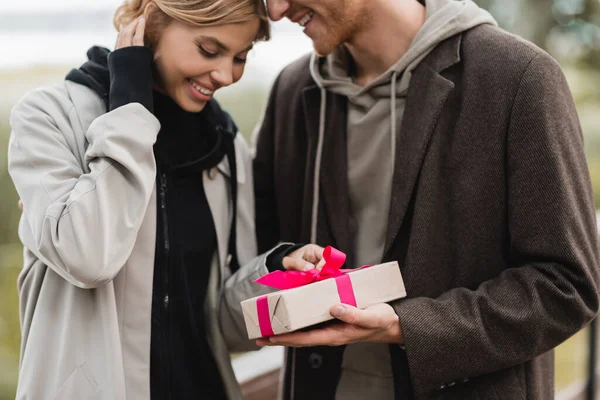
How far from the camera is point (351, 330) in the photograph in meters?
1.39

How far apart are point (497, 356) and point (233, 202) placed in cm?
78

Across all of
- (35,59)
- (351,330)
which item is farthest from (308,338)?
(35,59)

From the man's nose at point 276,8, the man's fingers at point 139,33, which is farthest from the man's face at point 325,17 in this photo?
the man's fingers at point 139,33

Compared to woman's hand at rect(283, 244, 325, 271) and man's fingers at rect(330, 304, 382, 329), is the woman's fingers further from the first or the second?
man's fingers at rect(330, 304, 382, 329)

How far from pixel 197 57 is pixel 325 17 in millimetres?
388

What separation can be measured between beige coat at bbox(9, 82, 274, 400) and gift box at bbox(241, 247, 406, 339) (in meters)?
0.29

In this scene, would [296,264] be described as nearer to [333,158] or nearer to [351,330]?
[351,330]

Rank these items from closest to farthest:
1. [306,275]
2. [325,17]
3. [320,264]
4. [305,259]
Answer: [306,275], [320,264], [305,259], [325,17]

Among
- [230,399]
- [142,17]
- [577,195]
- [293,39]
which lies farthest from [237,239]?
[293,39]

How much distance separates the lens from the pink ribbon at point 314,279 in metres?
1.35

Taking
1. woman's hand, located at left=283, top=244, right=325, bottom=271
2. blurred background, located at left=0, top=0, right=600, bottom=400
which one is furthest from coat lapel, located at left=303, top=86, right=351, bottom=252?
blurred background, located at left=0, top=0, right=600, bottom=400

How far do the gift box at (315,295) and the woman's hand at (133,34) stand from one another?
2.15 feet

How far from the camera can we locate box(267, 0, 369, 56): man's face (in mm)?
1693

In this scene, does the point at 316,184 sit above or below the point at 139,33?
below
